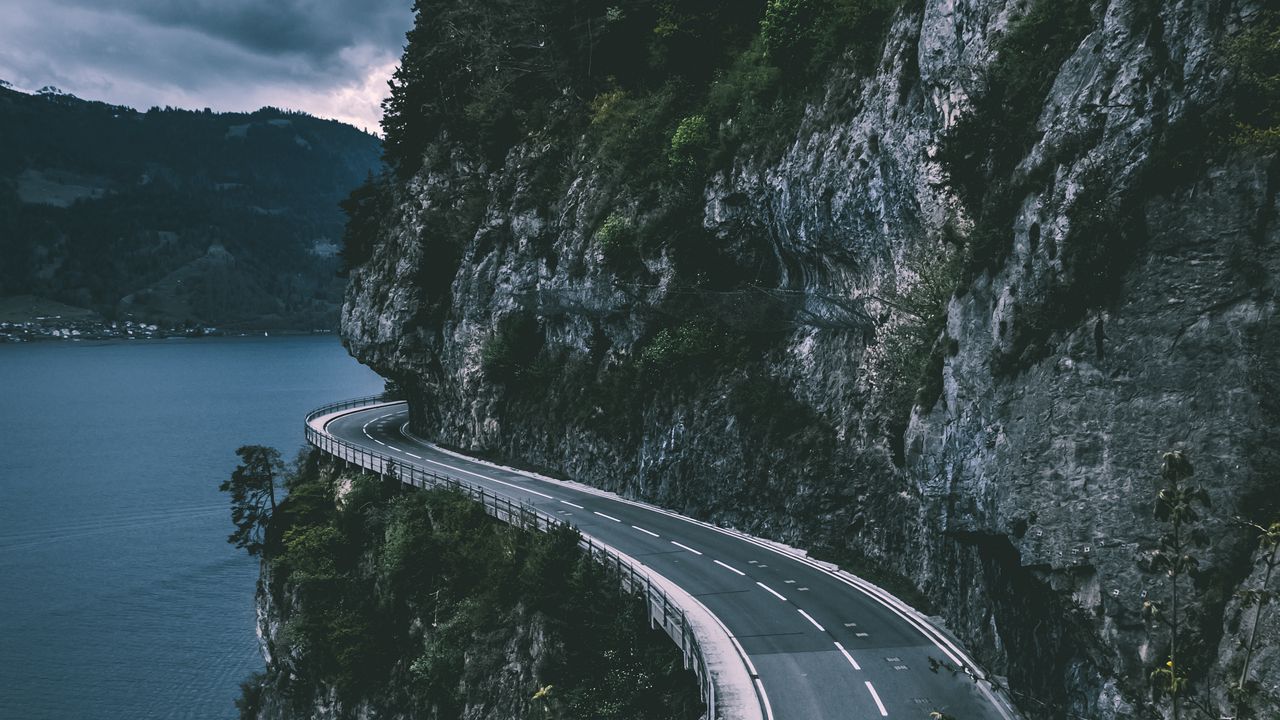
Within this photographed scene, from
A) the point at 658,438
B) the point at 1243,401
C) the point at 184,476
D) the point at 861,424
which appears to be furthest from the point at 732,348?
the point at 184,476

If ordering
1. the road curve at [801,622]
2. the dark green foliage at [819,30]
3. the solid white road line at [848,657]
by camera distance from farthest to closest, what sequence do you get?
1. the dark green foliage at [819,30]
2. the solid white road line at [848,657]
3. the road curve at [801,622]

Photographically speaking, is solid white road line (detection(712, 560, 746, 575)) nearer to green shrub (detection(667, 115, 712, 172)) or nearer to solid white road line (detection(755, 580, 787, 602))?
solid white road line (detection(755, 580, 787, 602))

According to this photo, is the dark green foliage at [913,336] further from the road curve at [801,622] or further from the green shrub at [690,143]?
the green shrub at [690,143]

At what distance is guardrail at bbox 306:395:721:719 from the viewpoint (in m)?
21.5

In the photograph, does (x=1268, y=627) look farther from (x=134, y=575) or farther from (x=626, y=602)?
(x=134, y=575)

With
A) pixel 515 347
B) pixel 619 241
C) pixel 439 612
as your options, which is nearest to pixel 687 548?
pixel 439 612

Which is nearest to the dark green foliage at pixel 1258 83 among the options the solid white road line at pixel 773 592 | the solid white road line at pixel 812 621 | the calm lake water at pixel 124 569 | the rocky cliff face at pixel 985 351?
the rocky cliff face at pixel 985 351

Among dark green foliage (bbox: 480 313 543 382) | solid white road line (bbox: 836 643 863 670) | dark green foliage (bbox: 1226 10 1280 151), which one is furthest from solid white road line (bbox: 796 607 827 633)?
dark green foliage (bbox: 480 313 543 382)

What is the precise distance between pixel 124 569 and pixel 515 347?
41961 mm

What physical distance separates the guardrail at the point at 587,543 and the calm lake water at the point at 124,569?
54.5 feet

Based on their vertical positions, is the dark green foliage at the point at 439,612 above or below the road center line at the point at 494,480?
below

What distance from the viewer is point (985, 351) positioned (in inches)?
677

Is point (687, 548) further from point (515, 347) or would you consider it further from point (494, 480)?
point (515, 347)

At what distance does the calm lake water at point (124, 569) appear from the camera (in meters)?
50.1
